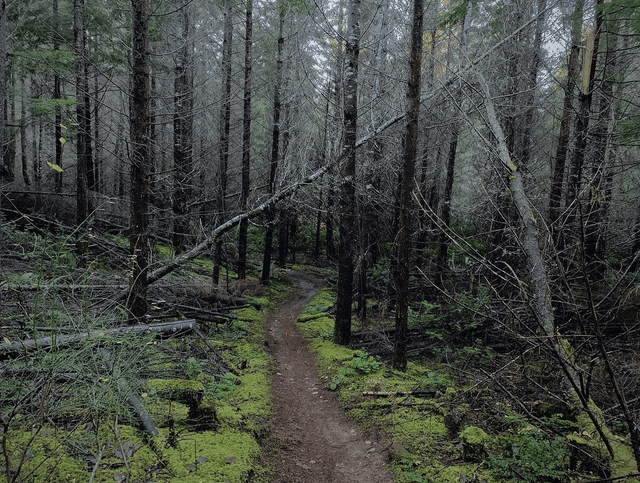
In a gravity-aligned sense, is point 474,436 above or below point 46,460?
below

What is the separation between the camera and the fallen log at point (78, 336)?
2926 millimetres

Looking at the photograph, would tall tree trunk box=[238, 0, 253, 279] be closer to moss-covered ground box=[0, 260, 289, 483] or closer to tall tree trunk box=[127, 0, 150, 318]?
tall tree trunk box=[127, 0, 150, 318]

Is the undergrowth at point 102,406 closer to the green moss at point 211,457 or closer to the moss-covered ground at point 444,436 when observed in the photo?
the green moss at point 211,457

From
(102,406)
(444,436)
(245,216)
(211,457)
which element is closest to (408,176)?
(245,216)

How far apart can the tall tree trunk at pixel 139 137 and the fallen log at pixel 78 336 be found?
68cm

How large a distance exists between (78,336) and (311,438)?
161 inches

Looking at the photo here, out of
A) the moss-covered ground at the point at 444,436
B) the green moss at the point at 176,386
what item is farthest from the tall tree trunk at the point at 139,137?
the moss-covered ground at the point at 444,436

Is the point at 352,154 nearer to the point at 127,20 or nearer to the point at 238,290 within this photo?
the point at 238,290

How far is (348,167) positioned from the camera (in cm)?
958

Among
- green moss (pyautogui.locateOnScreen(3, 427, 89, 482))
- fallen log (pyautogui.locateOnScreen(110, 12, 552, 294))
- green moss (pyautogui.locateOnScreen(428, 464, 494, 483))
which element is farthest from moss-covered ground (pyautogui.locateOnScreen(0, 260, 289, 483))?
green moss (pyautogui.locateOnScreen(428, 464, 494, 483))

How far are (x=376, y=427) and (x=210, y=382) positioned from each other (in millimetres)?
2900

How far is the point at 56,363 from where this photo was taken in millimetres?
2781

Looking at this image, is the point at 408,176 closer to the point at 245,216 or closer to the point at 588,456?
the point at 245,216

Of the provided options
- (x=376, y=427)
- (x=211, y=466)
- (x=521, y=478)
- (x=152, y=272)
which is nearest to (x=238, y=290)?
(x=152, y=272)
